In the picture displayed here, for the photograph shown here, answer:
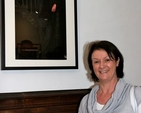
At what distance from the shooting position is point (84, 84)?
1962 mm

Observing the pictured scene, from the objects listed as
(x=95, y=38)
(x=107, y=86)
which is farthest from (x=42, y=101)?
(x=95, y=38)

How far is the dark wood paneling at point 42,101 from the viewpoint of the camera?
1.64 meters

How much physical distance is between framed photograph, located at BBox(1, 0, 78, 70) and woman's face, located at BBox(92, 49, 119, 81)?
0.24 m

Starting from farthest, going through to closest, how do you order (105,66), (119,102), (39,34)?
(39,34) → (105,66) → (119,102)

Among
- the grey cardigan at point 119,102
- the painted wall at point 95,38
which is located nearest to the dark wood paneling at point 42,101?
the painted wall at point 95,38

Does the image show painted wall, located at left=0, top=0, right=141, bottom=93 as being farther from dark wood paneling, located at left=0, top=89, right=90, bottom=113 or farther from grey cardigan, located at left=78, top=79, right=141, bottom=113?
grey cardigan, located at left=78, top=79, right=141, bottom=113

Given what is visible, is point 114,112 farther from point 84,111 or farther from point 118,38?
point 118,38

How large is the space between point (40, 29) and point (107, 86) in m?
0.66

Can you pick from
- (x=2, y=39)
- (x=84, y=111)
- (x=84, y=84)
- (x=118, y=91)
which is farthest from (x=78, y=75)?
(x=2, y=39)

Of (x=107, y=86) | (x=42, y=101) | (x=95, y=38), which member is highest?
(x=95, y=38)

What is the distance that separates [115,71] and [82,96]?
349 millimetres

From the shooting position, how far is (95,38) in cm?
201

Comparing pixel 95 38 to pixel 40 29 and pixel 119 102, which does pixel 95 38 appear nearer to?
pixel 40 29

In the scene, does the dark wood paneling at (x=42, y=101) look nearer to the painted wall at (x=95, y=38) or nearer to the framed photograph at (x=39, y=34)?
the painted wall at (x=95, y=38)
